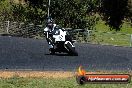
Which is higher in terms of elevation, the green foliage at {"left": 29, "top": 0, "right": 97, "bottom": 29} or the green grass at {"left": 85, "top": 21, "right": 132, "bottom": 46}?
the green foliage at {"left": 29, "top": 0, "right": 97, "bottom": 29}

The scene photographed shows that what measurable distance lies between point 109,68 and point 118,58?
4.85 m

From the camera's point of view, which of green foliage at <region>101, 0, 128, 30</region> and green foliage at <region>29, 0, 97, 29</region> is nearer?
green foliage at <region>29, 0, 97, 29</region>

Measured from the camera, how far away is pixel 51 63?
64.6 ft

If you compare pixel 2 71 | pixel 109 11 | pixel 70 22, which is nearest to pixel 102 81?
pixel 2 71

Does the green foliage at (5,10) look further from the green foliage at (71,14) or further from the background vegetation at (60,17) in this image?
the green foliage at (71,14)

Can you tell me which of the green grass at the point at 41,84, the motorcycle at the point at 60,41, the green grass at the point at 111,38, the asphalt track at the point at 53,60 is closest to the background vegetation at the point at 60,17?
the green grass at the point at 111,38

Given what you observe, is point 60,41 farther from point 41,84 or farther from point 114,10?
point 114,10

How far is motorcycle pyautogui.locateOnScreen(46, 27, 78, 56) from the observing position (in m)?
23.0

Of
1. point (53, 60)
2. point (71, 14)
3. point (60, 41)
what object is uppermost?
point (71, 14)

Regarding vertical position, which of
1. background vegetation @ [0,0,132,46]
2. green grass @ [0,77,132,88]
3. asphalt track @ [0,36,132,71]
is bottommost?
asphalt track @ [0,36,132,71]

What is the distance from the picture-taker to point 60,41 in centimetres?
2320

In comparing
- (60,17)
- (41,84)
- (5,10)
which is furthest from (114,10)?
(41,84)

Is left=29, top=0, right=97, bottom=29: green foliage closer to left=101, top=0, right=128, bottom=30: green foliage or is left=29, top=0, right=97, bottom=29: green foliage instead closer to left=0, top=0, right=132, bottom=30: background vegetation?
left=0, top=0, right=132, bottom=30: background vegetation

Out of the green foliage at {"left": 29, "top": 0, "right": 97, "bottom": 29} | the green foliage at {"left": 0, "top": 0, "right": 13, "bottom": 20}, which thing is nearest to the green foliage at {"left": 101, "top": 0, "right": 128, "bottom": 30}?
the green foliage at {"left": 29, "top": 0, "right": 97, "bottom": 29}
